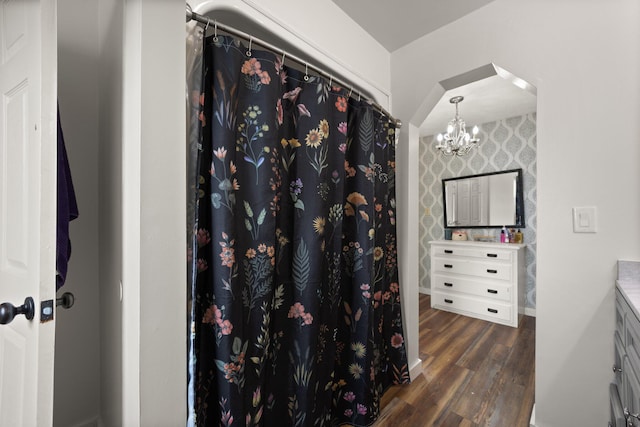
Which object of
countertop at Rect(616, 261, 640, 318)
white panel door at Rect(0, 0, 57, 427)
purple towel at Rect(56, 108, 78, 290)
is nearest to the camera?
white panel door at Rect(0, 0, 57, 427)

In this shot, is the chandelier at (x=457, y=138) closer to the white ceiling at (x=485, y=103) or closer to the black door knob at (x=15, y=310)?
the white ceiling at (x=485, y=103)

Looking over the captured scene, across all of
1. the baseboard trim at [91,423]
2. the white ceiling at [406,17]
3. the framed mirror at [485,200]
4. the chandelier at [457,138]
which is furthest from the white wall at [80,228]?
the framed mirror at [485,200]

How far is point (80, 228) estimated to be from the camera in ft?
3.99

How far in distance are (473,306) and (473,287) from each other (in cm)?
22

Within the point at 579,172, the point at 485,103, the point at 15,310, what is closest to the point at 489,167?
the point at 485,103

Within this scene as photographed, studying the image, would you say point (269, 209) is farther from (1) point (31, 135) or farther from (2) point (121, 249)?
(1) point (31, 135)

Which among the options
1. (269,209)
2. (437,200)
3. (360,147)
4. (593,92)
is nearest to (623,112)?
(593,92)

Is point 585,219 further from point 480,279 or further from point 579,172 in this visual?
point 480,279

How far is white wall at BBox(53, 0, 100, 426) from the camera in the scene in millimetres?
1169

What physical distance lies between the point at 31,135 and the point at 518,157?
159 inches

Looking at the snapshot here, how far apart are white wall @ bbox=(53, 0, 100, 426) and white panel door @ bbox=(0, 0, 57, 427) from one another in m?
0.34

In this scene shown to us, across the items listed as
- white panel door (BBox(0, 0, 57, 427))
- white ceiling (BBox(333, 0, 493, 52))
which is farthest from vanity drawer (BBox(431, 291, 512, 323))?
white panel door (BBox(0, 0, 57, 427))

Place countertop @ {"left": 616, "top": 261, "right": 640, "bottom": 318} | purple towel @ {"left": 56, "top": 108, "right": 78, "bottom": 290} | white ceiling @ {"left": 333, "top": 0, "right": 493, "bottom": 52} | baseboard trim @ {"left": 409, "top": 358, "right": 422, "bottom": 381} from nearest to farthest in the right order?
1. purple towel @ {"left": 56, "top": 108, "right": 78, "bottom": 290}
2. countertop @ {"left": 616, "top": 261, "right": 640, "bottom": 318}
3. white ceiling @ {"left": 333, "top": 0, "right": 493, "bottom": 52}
4. baseboard trim @ {"left": 409, "top": 358, "right": 422, "bottom": 381}

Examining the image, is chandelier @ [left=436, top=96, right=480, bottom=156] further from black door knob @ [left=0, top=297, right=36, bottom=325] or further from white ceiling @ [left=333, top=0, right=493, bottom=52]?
black door knob @ [left=0, top=297, right=36, bottom=325]
